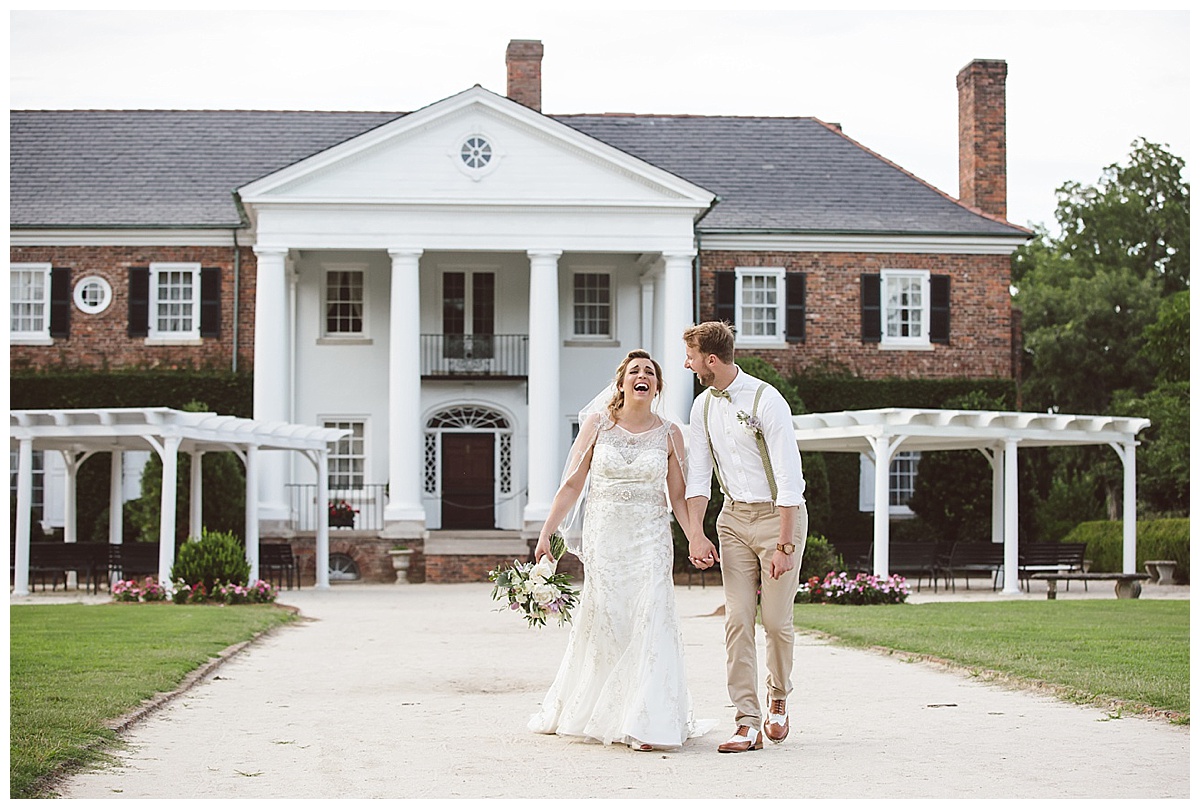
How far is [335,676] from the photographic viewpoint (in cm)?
1234

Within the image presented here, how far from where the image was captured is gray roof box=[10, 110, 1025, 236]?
33438mm

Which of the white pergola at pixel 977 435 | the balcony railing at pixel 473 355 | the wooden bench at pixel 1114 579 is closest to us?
the wooden bench at pixel 1114 579

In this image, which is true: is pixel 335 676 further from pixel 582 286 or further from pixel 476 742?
pixel 582 286

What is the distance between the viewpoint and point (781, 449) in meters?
8.00

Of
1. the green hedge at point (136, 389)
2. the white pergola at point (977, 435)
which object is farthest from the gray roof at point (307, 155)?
the white pergola at point (977, 435)

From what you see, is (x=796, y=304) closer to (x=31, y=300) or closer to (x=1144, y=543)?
(x=1144, y=543)

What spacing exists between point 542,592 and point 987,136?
29.4m

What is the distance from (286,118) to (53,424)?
1565 centimetres

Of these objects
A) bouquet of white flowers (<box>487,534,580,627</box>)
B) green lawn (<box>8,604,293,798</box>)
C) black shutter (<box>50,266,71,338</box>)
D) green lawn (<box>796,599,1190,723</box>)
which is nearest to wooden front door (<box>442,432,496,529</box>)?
black shutter (<box>50,266,71,338</box>)

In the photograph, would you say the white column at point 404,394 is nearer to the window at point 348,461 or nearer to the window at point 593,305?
the window at point 348,461

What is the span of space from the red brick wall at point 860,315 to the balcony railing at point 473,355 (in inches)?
155

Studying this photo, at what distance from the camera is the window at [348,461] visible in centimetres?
3272

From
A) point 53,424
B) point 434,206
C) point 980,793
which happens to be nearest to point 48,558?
point 53,424

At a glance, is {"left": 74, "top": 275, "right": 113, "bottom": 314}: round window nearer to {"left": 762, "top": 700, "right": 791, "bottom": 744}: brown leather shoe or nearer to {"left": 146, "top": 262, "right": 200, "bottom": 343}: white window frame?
{"left": 146, "top": 262, "right": 200, "bottom": 343}: white window frame
